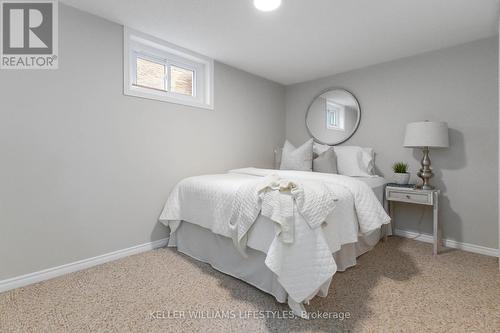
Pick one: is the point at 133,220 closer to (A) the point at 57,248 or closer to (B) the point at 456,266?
(A) the point at 57,248

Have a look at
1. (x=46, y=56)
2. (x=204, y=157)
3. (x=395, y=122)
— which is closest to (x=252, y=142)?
(x=204, y=157)

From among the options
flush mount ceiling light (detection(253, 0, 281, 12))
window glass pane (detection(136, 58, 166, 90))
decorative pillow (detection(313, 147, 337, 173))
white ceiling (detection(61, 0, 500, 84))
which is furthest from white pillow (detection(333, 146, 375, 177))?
window glass pane (detection(136, 58, 166, 90))

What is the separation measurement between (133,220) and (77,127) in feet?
3.24

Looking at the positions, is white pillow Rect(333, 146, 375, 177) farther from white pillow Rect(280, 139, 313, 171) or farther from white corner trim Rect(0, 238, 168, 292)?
white corner trim Rect(0, 238, 168, 292)

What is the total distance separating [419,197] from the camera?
8.45ft

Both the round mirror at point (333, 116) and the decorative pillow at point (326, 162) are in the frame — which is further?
the round mirror at point (333, 116)

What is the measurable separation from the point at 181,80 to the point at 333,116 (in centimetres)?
215

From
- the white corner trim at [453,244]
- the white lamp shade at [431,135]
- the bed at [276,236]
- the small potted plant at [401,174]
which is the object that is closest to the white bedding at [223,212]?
the bed at [276,236]

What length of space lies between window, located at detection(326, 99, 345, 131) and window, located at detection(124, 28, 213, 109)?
1.72m

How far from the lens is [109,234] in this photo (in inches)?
92.2

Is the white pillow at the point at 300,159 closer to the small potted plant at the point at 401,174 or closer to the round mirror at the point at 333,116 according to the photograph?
the round mirror at the point at 333,116

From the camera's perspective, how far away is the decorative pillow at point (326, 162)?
3150 mm

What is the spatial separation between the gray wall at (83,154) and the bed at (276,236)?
39 cm

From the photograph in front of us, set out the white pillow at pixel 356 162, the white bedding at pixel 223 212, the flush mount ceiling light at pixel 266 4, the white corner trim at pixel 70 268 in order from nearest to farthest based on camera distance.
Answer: the white bedding at pixel 223 212 → the white corner trim at pixel 70 268 → the flush mount ceiling light at pixel 266 4 → the white pillow at pixel 356 162
